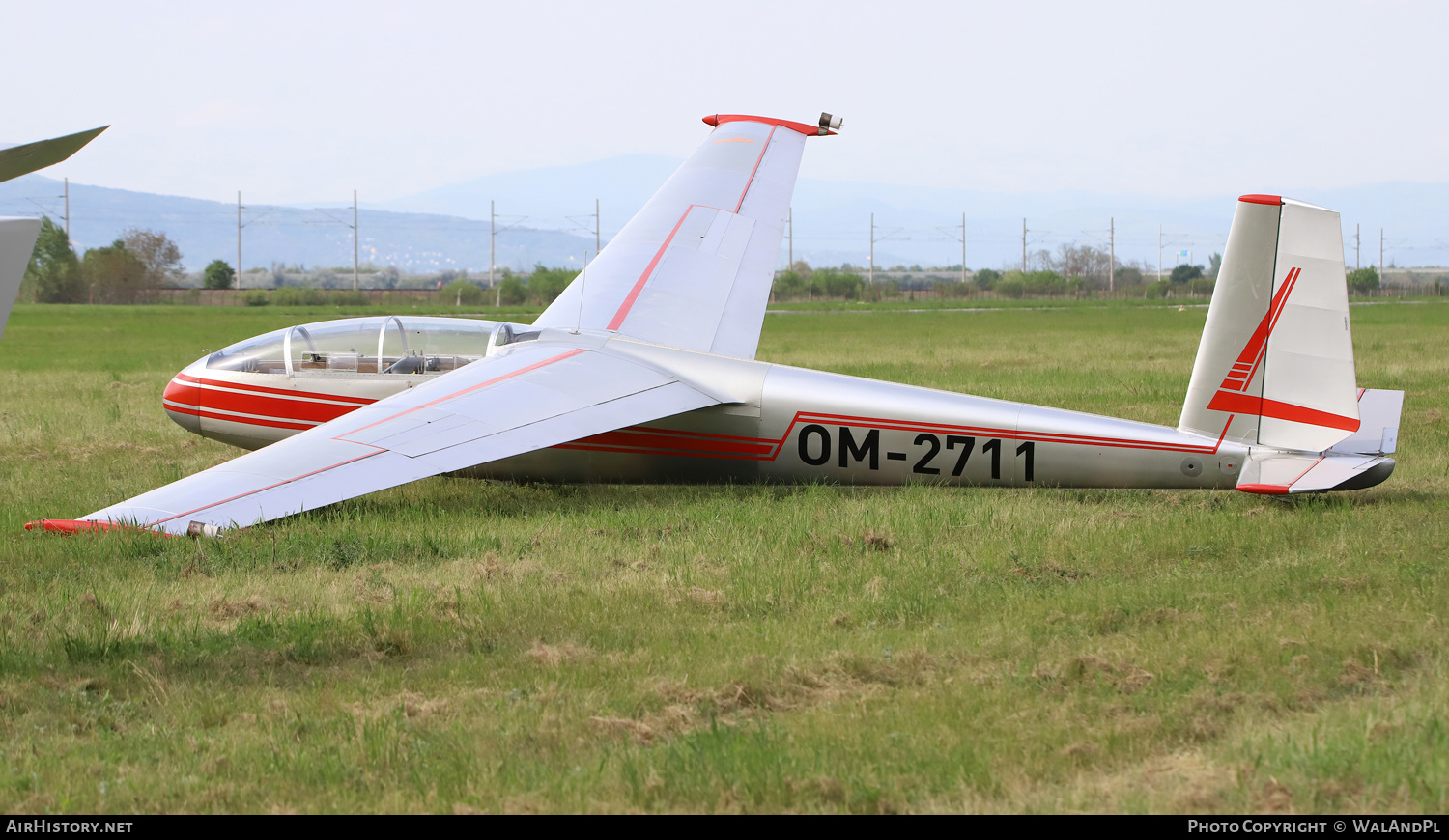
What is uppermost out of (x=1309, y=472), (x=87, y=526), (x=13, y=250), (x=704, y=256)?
(x=704, y=256)

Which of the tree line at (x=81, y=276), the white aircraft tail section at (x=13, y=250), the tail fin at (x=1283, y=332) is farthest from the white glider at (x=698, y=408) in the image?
the tree line at (x=81, y=276)

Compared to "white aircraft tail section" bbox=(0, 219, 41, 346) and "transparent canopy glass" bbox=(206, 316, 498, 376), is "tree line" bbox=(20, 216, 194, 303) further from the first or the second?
"white aircraft tail section" bbox=(0, 219, 41, 346)

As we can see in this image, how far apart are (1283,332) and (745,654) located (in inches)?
250

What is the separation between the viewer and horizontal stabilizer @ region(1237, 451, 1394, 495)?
372 inches

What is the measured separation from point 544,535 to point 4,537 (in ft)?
14.8

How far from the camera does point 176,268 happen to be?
447ft

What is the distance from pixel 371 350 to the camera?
13.0 metres

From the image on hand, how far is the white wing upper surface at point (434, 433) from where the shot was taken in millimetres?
8477

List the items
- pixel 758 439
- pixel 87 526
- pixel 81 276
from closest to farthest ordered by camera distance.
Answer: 1. pixel 87 526
2. pixel 758 439
3. pixel 81 276

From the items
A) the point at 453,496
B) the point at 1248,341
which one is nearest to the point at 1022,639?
the point at 1248,341

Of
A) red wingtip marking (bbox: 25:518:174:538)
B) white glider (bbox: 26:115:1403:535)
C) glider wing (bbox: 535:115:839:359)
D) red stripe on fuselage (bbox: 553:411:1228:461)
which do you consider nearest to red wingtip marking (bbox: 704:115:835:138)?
glider wing (bbox: 535:115:839:359)

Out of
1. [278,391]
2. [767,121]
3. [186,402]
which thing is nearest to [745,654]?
[278,391]

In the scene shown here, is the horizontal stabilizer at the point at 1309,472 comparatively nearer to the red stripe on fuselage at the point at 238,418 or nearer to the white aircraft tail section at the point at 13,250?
the white aircraft tail section at the point at 13,250

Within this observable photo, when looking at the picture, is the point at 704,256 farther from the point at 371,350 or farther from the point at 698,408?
the point at 371,350
